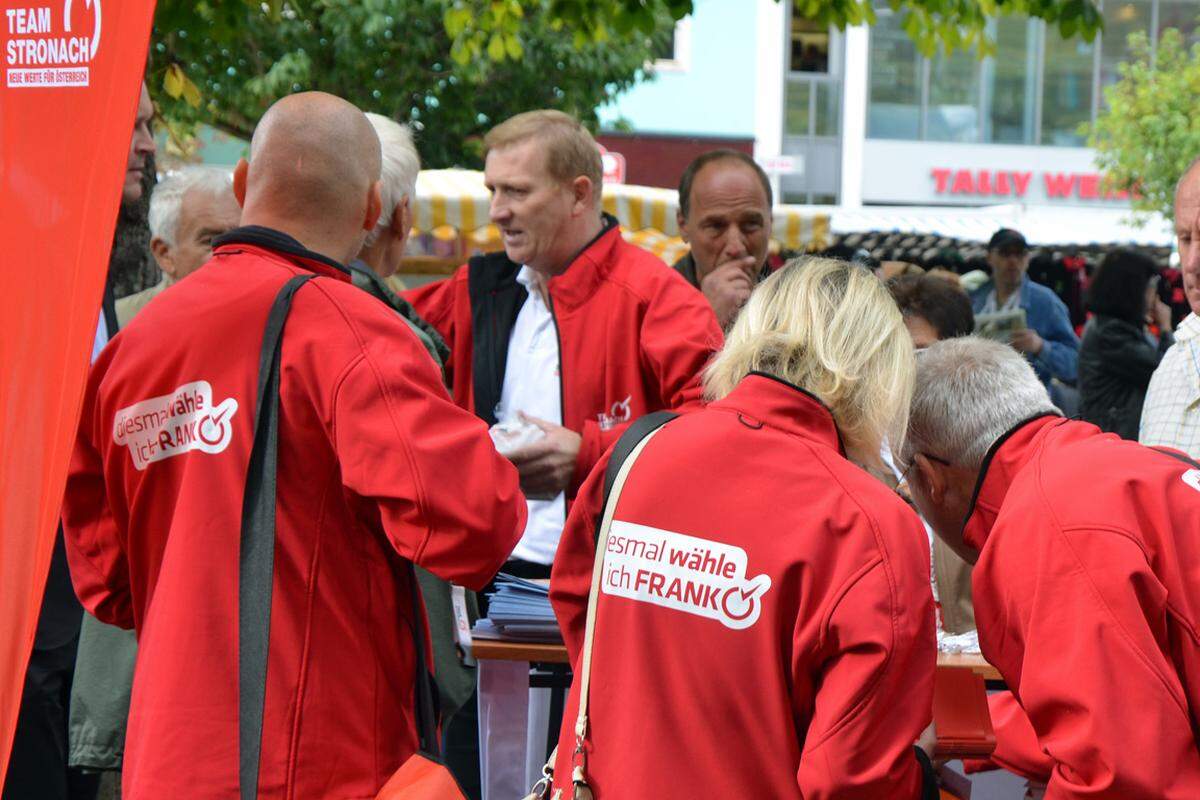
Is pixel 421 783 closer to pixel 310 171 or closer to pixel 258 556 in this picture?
pixel 258 556

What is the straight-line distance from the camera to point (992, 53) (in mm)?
7547

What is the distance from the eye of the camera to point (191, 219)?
4570 millimetres

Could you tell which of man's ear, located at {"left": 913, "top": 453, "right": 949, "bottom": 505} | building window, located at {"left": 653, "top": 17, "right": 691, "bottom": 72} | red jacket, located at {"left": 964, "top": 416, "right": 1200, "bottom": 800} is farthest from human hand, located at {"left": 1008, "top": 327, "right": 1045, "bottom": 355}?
building window, located at {"left": 653, "top": 17, "right": 691, "bottom": 72}

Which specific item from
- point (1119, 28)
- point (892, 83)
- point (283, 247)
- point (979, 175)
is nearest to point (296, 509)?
point (283, 247)

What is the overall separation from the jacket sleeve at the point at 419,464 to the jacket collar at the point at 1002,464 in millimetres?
792

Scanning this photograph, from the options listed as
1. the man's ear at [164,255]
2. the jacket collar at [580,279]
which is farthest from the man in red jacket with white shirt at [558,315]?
the man's ear at [164,255]

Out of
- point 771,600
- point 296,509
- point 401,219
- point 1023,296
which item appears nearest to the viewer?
point 771,600

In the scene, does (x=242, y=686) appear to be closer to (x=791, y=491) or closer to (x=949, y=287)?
(x=791, y=491)

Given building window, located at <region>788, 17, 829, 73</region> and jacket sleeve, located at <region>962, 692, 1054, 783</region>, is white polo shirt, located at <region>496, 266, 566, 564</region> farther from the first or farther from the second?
building window, located at <region>788, 17, 829, 73</region>

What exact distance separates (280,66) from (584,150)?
10089 millimetres

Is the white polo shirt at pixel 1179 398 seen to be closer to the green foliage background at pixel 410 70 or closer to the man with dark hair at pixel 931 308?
the man with dark hair at pixel 931 308

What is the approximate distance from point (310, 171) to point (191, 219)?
2.10 m

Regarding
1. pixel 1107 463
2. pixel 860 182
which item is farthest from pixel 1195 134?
pixel 1107 463

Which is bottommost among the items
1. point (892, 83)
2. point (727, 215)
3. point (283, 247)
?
point (283, 247)
